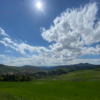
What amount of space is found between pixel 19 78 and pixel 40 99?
8776 centimetres

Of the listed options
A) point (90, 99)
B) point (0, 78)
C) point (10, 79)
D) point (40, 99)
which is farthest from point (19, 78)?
point (90, 99)

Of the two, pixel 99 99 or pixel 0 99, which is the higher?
pixel 0 99

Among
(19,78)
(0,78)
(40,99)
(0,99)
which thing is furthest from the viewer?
(19,78)

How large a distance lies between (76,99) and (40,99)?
1130 cm

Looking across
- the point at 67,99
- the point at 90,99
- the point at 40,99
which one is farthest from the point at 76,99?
the point at 40,99

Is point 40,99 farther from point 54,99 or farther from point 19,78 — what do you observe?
point 19,78

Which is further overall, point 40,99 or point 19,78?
point 19,78

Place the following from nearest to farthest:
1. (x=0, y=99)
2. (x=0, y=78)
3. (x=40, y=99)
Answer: (x=0, y=99)
(x=40, y=99)
(x=0, y=78)

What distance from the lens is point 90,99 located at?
24.0 metres

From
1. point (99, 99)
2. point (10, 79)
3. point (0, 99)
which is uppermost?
point (0, 99)

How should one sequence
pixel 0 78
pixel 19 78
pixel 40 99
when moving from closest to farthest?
1. pixel 40 99
2. pixel 0 78
3. pixel 19 78

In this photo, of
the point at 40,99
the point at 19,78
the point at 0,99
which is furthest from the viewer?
the point at 19,78

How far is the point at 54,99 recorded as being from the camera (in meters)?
23.0

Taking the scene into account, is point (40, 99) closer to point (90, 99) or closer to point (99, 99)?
point (90, 99)
